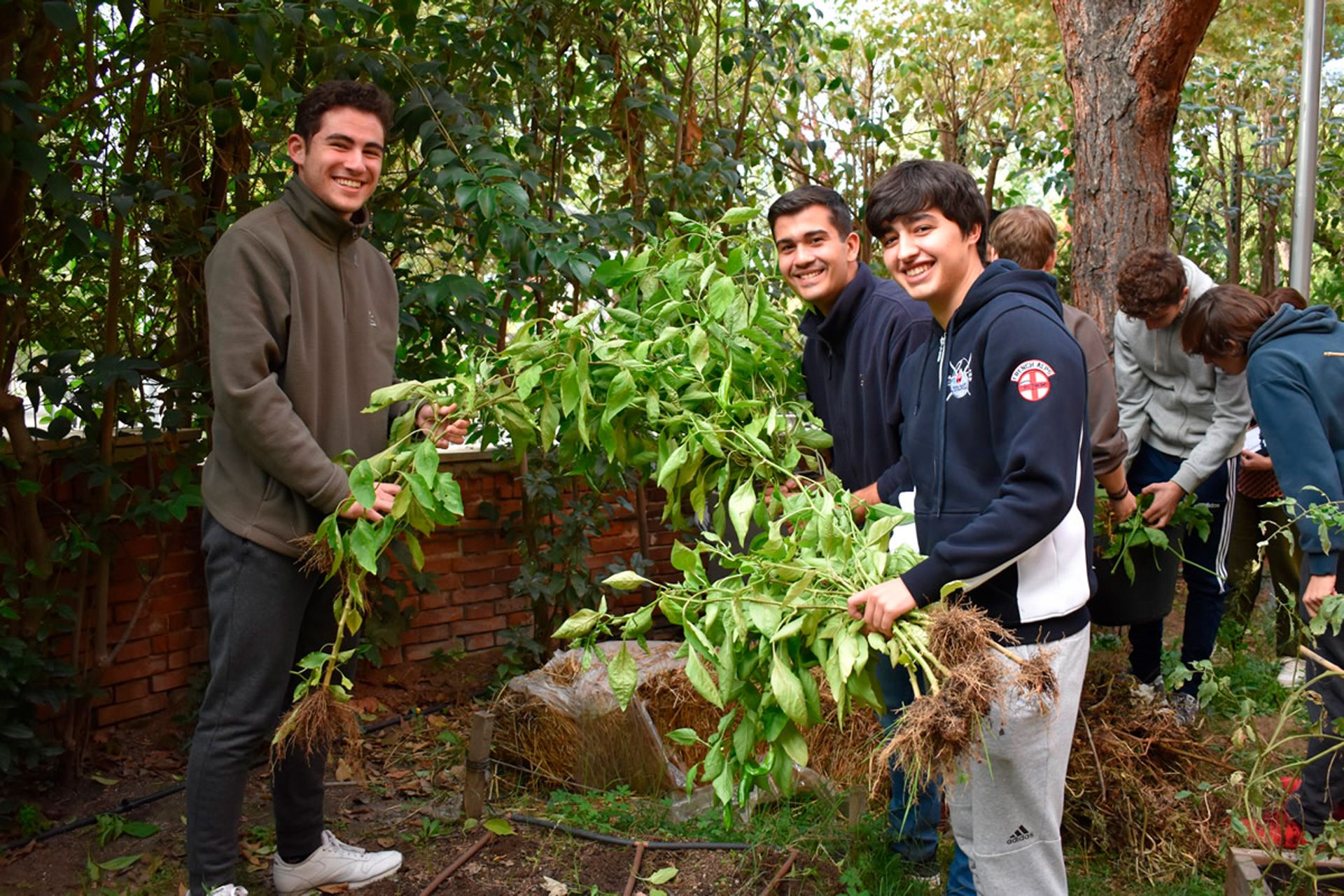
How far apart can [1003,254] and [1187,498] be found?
1.14 m

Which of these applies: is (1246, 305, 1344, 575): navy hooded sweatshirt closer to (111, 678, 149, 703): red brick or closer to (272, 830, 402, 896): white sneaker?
(272, 830, 402, 896): white sneaker

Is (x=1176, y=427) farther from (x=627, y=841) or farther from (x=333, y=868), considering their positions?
(x=333, y=868)

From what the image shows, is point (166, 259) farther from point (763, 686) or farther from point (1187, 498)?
point (1187, 498)

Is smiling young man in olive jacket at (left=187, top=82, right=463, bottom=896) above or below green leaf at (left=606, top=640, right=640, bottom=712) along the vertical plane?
above

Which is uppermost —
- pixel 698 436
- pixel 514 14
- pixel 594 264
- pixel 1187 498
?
pixel 514 14

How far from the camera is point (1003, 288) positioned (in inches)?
86.0

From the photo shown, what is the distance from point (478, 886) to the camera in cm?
317

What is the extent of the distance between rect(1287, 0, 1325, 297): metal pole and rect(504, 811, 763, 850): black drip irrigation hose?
11.9 feet

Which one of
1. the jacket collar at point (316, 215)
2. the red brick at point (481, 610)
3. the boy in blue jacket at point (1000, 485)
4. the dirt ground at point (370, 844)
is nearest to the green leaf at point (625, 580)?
the boy in blue jacket at point (1000, 485)

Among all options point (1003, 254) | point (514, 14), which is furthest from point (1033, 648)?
point (514, 14)

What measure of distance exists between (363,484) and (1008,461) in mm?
1425

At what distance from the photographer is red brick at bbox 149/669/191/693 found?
13.5 feet

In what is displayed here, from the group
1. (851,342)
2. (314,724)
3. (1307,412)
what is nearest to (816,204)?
(851,342)

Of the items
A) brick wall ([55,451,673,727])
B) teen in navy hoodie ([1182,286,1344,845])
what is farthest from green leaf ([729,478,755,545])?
brick wall ([55,451,673,727])
